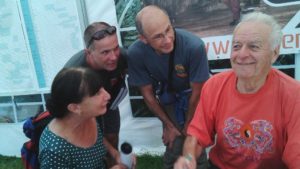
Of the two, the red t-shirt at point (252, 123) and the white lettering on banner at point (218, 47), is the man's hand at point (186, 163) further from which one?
the white lettering on banner at point (218, 47)

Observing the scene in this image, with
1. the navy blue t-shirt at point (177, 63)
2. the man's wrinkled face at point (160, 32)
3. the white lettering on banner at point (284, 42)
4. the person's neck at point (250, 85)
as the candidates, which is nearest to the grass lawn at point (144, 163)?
the navy blue t-shirt at point (177, 63)

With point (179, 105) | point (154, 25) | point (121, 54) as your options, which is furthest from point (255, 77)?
point (121, 54)

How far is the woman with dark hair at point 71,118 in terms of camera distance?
1710 millimetres

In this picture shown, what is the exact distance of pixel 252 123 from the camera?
1.64 meters

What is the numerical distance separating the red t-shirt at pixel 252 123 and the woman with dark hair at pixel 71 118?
24.0 inches

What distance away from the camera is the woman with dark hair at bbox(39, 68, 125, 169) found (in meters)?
1.71

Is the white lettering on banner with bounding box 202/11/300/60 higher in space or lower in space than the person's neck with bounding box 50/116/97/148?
higher

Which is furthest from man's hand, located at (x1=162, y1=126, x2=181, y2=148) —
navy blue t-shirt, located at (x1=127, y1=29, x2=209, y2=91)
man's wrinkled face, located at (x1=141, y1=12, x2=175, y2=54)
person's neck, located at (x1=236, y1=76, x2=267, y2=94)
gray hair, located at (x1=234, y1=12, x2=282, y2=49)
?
gray hair, located at (x1=234, y1=12, x2=282, y2=49)

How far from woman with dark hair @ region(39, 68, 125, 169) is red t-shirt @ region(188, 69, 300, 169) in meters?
0.61

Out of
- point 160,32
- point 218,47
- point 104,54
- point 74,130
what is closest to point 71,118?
point 74,130

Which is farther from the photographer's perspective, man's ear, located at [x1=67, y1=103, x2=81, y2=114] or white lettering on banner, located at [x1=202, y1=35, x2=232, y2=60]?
white lettering on banner, located at [x1=202, y1=35, x2=232, y2=60]

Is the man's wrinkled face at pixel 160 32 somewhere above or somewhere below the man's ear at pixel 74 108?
above

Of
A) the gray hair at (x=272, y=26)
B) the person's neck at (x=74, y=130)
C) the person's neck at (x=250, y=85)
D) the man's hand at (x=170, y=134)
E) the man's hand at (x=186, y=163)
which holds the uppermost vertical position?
the gray hair at (x=272, y=26)

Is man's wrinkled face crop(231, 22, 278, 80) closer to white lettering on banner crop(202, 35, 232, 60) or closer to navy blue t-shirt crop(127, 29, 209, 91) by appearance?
navy blue t-shirt crop(127, 29, 209, 91)
